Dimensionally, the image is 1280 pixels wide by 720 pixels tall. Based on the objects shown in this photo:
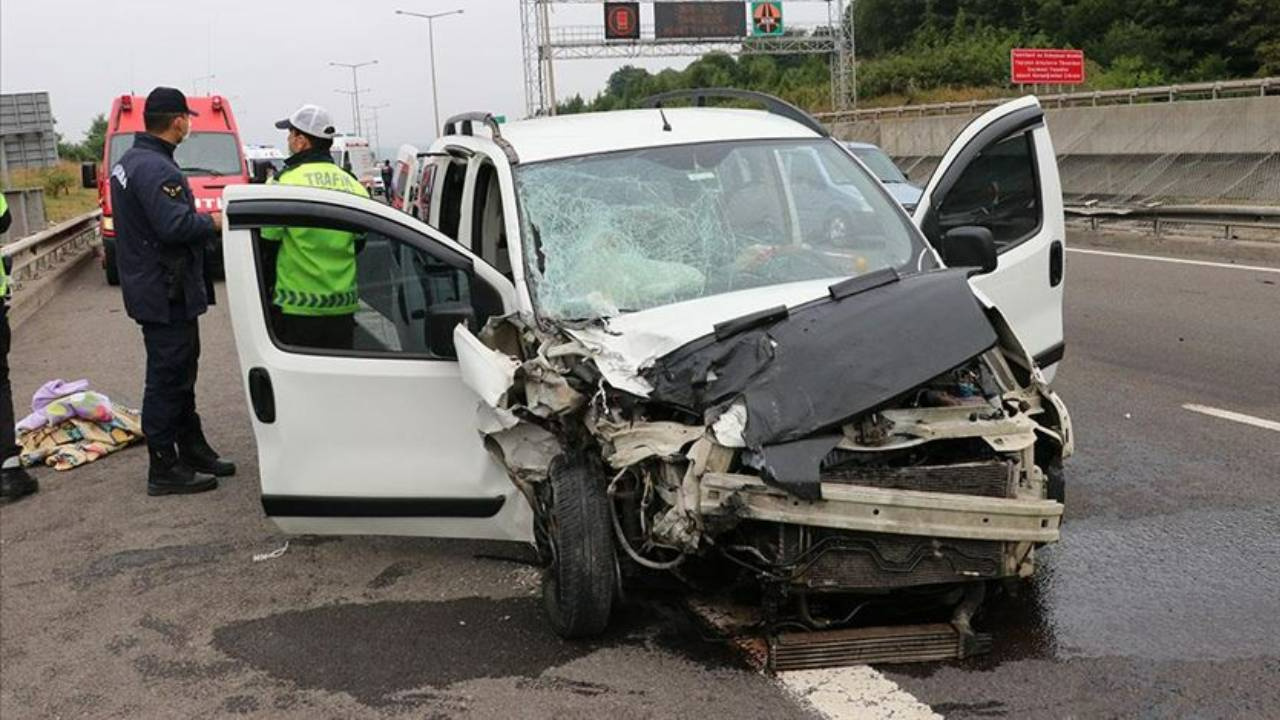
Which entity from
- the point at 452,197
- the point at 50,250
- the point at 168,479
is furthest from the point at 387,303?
the point at 50,250

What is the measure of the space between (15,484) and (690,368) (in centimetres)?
424

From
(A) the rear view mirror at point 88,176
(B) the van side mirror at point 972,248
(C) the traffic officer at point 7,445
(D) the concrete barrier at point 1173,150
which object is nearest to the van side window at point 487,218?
(B) the van side mirror at point 972,248

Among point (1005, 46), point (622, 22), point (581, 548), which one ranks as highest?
point (622, 22)

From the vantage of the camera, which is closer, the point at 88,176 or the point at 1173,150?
the point at 88,176

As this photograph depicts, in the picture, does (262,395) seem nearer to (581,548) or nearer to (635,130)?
(581,548)

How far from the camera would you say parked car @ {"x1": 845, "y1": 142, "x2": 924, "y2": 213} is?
1223cm

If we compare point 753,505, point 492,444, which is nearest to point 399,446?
point 492,444

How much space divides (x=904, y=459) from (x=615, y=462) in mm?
893

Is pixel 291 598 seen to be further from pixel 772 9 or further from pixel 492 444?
pixel 772 9

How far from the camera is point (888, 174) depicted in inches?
528

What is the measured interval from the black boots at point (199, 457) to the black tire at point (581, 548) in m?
3.12

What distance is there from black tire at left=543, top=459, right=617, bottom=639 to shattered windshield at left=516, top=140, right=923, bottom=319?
70 centimetres

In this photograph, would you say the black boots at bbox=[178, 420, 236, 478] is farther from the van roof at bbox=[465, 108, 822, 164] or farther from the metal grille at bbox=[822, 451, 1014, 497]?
the metal grille at bbox=[822, 451, 1014, 497]

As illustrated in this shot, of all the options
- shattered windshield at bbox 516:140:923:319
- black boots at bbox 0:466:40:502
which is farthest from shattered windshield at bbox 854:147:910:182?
black boots at bbox 0:466:40:502
